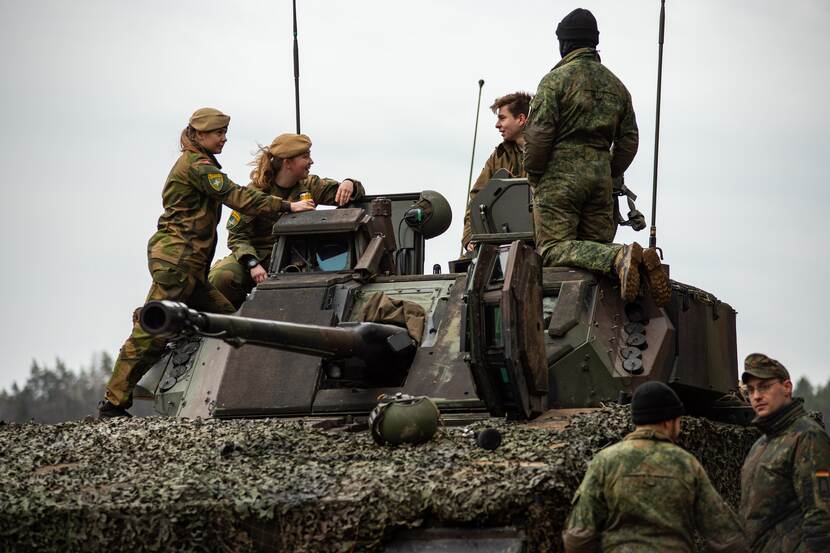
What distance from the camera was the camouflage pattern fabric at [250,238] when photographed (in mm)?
12766

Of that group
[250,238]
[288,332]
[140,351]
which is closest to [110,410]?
[140,351]

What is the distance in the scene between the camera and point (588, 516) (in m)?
8.04

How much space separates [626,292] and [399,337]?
1.52m

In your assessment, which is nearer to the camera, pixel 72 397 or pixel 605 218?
pixel 605 218

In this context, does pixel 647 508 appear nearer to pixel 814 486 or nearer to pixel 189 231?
pixel 814 486

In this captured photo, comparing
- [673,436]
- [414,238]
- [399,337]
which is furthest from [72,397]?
[673,436]

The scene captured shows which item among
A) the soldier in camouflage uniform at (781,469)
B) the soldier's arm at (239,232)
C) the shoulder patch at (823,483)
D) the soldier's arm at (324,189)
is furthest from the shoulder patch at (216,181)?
the shoulder patch at (823,483)

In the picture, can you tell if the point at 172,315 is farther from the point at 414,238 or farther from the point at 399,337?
the point at 414,238

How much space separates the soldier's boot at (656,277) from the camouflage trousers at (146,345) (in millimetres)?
3228

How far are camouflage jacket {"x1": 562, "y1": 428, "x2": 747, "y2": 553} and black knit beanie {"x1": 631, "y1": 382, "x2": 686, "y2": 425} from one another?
16cm

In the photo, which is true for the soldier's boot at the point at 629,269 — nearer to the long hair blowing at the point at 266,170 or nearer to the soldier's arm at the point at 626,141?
the soldier's arm at the point at 626,141

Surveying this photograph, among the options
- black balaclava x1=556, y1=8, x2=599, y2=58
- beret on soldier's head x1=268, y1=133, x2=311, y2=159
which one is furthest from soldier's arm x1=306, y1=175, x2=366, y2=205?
black balaclava x1=556, y1=8, x2=599, y2=58

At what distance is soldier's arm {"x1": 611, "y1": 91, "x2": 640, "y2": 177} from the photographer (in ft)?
39.7

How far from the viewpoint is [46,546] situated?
8555mm
